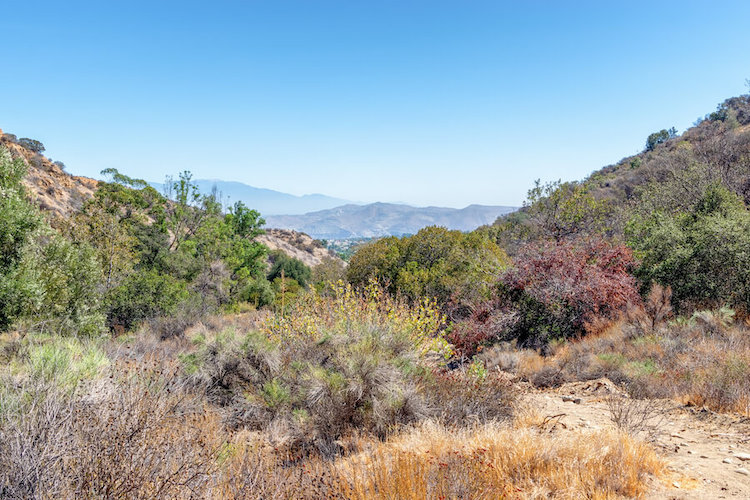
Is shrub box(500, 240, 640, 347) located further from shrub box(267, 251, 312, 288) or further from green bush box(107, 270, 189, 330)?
shrub box(267, 251, 312, 288)

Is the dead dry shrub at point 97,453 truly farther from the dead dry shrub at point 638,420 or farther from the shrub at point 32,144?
the shrub at point 32,144

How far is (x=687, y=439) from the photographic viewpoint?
14.0ft

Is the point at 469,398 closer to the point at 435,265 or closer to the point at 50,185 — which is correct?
the point at 435,265

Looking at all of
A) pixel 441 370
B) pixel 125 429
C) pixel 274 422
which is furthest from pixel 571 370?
pixel 125 429

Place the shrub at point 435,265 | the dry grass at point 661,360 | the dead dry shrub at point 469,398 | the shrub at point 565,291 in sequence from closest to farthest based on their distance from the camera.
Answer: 1. the dead dry shrub at point 469,398
2. the dry grass at point 661,360
3. the shrub at point 565,291
4. the shrub at point 435,265

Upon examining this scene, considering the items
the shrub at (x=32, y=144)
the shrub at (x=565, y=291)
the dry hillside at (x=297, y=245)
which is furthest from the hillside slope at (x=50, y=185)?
Result: the shrub at (x=565, y=291)

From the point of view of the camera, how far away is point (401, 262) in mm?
16516

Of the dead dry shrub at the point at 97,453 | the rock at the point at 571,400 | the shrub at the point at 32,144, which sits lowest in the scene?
the rock at the point at 571,400

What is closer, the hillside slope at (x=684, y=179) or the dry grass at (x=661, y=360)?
the dry grass at (x=661, y=360)

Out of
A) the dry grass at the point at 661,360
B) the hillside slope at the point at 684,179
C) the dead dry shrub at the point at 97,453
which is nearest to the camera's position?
the dead dry shrub at the point at 97,453

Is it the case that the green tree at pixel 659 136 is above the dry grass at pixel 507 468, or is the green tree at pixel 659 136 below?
above

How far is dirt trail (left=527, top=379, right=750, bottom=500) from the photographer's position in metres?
3.17

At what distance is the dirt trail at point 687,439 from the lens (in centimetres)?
317

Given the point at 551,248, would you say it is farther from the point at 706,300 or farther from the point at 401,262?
the point at 401,262
